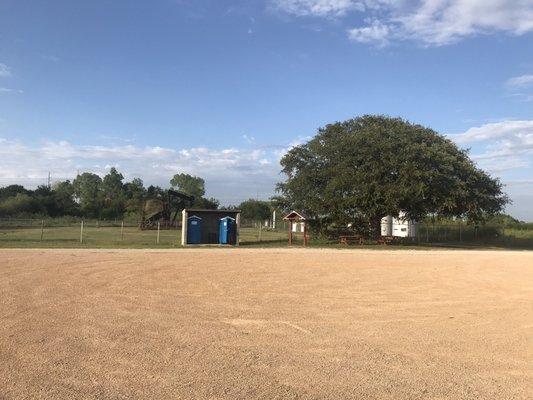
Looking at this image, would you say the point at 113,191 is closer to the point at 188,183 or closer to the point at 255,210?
the point at 188,183

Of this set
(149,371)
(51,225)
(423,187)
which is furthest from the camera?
(51,225)

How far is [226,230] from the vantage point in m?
35.3

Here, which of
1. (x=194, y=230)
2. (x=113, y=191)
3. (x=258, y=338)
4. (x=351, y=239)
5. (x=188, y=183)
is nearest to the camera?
(x=258, y=338)

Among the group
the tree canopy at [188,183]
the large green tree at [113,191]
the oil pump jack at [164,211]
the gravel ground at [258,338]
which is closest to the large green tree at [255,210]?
the large green tree at [113,191]

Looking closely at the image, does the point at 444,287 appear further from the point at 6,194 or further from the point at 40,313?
the point at 6,194

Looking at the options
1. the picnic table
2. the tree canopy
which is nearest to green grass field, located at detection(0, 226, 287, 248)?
the picnic table

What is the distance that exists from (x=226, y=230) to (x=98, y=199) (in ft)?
260

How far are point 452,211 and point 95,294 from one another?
3515 centimetres

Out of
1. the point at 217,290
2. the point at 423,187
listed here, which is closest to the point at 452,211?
the point at 423,187

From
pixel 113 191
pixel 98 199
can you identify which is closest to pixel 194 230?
pixel 98 199

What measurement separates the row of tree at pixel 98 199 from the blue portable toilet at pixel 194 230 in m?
24.3

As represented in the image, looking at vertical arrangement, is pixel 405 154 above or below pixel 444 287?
above

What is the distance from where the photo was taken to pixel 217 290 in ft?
43.1

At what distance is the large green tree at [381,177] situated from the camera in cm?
3800
